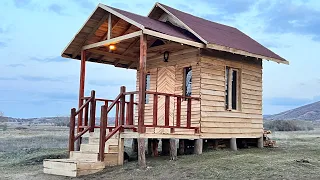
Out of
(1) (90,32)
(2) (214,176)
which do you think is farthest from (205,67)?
(2) (214,176)

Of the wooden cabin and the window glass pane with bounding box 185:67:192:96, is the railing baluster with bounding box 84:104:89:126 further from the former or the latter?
the window glass pane with bounding box 185:67:192:96

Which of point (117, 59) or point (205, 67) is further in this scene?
point (117, 59)

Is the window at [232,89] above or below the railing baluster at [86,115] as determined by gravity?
above

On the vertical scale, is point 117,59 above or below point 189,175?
above

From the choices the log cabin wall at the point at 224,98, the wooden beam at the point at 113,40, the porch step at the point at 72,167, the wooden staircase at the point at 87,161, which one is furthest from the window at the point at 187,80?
the porch step at the point at 72,167

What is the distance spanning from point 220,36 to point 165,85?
2574 millimetres

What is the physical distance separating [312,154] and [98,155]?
6516 millimetres

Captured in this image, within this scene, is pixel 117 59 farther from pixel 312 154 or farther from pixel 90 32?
pixel 312 154

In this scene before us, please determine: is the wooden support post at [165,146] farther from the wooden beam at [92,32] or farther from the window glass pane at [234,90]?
the wooden beam at [92,32]

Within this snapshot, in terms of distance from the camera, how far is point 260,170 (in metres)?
9.09

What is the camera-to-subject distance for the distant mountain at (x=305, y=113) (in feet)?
248

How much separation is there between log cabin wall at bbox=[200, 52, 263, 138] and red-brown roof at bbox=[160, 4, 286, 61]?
488mm

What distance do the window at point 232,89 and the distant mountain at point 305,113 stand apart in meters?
64.2

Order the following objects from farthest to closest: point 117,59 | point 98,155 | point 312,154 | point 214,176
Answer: point 117,59 < point 312,154 < point 98,155 < point 214,176
